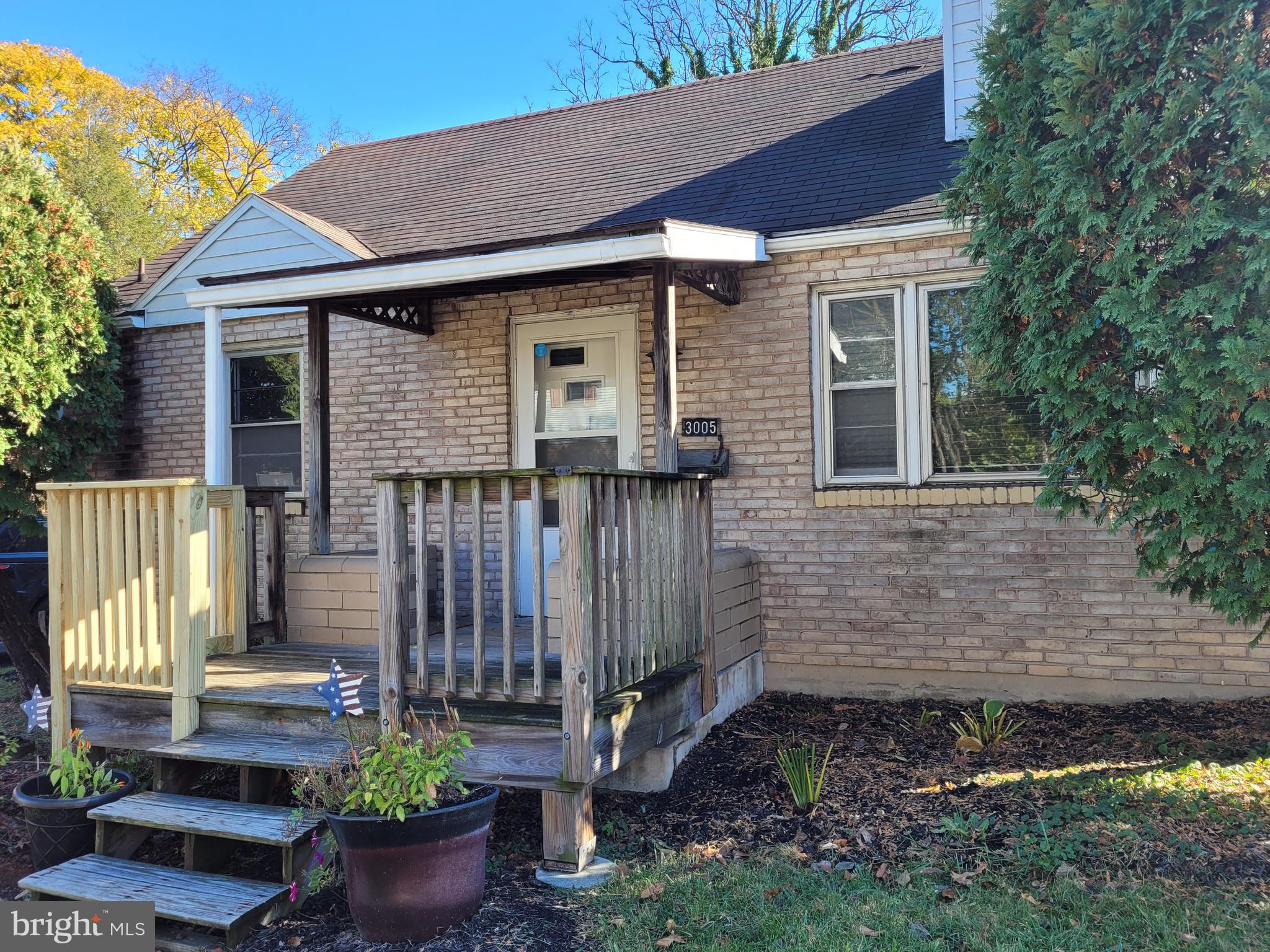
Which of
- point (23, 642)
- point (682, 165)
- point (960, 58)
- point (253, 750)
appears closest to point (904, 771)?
point (253, 750)

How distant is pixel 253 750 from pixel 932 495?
168 inches

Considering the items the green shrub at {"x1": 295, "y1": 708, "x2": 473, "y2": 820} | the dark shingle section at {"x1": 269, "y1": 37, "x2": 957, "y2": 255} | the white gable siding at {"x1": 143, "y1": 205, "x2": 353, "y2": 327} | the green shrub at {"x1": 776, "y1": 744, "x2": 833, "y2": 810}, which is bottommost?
the green shrub at {"x1": 776, "y1": 744, "x2": 833, "y2": 810}

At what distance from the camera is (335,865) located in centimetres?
408

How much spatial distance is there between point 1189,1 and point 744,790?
383cm

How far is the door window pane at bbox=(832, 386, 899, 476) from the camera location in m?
6.38

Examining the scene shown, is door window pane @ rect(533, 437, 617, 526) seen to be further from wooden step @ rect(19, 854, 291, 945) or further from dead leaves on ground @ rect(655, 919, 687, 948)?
dead leaves on ground @ rect(655, 919, 687, 948)

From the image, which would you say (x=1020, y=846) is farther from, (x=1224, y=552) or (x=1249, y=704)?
(x=1249, y=704)

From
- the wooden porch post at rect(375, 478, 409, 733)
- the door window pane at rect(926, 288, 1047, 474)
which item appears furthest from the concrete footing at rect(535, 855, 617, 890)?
the door window pane at rect(926, 288, 1047, 474)

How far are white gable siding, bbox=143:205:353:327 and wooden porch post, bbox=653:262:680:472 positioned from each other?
3.13 m

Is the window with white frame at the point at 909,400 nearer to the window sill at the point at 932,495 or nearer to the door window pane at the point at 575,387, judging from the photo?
the window sill at the point at 932,495

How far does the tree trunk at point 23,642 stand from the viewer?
680 centimetres

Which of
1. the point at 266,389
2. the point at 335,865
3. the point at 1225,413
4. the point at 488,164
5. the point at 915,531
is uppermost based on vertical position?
the point at 488,164

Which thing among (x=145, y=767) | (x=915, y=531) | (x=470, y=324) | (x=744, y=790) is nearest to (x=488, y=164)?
(x=470, y=324)

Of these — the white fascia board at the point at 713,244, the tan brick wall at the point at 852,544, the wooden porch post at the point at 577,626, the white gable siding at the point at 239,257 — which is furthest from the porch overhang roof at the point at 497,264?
the wooden porch post at the point at 577,626
